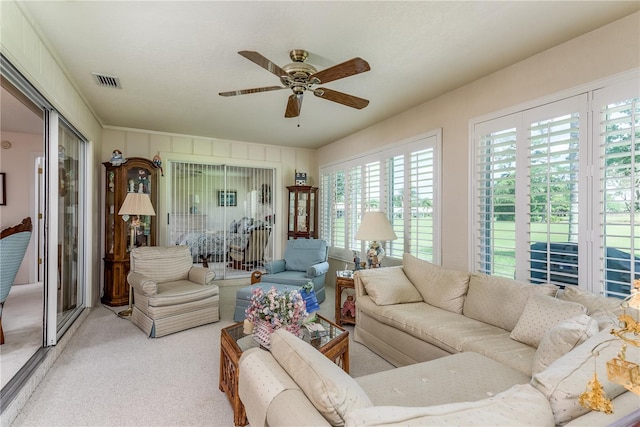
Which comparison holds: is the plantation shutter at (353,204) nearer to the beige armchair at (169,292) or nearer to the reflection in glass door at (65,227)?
the beige armchair at (169,292)

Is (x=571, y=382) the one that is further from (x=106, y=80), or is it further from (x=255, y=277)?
(x=106, y=80)

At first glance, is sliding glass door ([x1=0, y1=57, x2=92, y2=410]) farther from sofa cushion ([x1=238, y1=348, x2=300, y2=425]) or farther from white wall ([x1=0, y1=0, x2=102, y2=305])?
sofa cushion ([x1=238, y1=348, x2=300, y2=425])

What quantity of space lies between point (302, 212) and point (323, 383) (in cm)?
487

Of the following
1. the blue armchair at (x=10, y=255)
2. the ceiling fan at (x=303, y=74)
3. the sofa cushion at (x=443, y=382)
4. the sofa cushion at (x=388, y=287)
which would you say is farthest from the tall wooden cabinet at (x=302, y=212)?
the sofa cushion at (x=443, y=382)

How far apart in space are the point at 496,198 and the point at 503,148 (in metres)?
0.46

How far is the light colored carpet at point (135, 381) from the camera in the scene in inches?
78.0

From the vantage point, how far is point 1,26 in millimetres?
1748

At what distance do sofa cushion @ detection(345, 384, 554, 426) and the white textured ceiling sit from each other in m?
2.11

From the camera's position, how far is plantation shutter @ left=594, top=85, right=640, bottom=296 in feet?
6.59

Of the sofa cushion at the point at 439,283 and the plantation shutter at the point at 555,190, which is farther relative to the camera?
the sofa cushion at the point at 439,283

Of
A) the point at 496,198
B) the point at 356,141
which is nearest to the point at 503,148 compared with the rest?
the point at 496,198

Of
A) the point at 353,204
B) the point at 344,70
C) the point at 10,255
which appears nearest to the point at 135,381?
the point at 10,255

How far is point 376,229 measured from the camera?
140 inches

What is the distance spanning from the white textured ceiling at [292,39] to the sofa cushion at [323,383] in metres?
1.98
